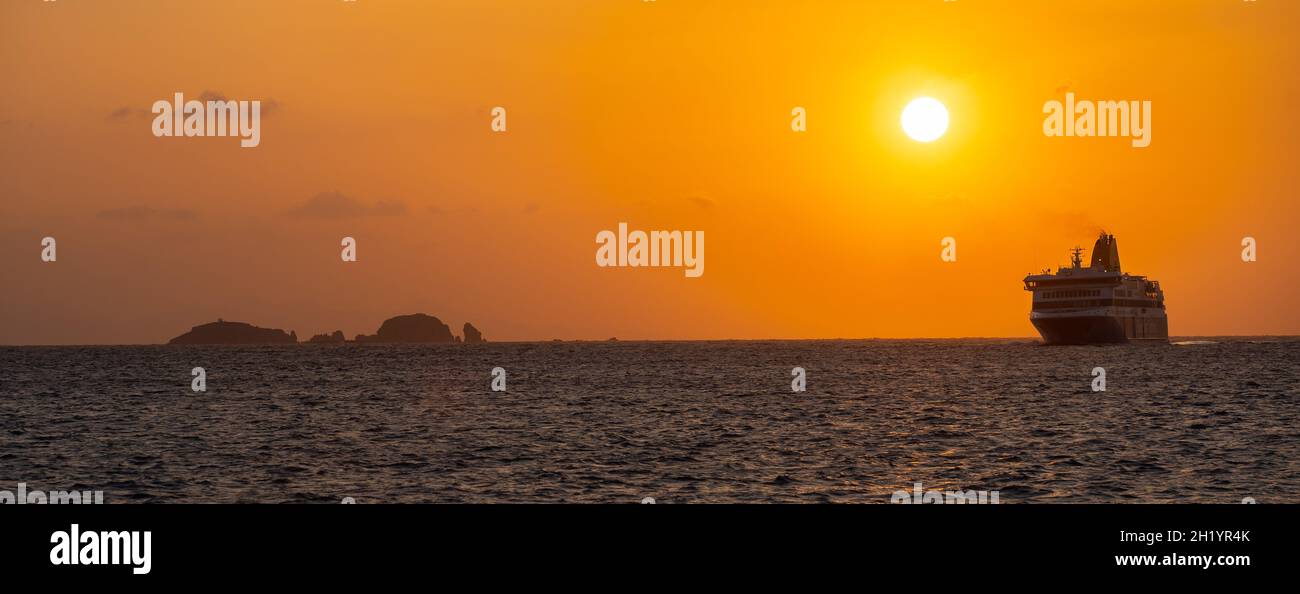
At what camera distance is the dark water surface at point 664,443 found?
35.2 metres

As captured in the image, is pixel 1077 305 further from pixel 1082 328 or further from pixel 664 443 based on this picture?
pixel 664 443

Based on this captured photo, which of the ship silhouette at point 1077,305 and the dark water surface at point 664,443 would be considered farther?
the ship silhouette at point 1077,305

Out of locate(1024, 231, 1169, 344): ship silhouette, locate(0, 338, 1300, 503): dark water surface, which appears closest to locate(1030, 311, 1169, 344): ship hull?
locate(1024, 231, 1169, 344): ship silhouette

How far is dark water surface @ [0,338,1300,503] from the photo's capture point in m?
35.2

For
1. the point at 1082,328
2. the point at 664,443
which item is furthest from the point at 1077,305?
the point at 664,443

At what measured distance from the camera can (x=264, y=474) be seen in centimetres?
3950

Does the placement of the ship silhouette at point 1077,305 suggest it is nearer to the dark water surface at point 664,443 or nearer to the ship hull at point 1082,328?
the ship hull at point 1082,328

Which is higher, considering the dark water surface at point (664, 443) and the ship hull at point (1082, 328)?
the ship hull at point (1082, 328)

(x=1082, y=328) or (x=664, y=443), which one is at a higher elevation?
(x=1082, y=328)

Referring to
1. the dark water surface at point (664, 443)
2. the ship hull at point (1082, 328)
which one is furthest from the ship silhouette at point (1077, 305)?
the dark water surface at point (664, 443)

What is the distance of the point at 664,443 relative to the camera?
48.3 m
